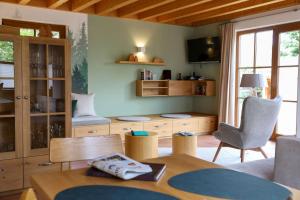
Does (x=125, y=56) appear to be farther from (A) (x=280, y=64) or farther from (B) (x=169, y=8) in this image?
(A) (x=280, y=64)

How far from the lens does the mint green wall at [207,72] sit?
22.5ft

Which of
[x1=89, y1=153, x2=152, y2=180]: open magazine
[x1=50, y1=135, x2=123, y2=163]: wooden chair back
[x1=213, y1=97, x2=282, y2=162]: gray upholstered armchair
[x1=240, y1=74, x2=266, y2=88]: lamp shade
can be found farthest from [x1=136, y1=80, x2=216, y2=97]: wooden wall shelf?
[x1=89, y1=153, x2=152, y2=180]: open magazine

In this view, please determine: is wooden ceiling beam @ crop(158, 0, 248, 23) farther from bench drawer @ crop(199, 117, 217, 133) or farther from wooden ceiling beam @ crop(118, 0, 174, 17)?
bench drawer @ crop(199, 117, 217, 133)

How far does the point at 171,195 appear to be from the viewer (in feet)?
4.11

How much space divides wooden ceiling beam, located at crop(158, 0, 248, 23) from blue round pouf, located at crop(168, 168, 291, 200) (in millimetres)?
4336

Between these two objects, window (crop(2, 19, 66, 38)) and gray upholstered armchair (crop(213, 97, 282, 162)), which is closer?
gray upholstered armchair (crop(213, 97, 282, 162))

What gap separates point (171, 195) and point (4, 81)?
2.48 metres

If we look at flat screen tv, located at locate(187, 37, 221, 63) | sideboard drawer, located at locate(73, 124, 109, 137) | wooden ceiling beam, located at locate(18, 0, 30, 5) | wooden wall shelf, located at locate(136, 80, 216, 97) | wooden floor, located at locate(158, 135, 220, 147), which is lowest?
wooden floor, located at locate(158, 135, 220, 147)

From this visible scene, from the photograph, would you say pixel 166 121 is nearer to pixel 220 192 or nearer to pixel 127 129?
pixel 127 129

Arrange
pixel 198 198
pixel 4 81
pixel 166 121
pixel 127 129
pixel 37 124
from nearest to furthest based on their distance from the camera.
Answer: pixel 198 198 < pixel 4 81 < pixel 37 124 < pixel 127 129 < pixel 166 121

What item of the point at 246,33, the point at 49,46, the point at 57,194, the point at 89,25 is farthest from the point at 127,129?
the point at 57,194

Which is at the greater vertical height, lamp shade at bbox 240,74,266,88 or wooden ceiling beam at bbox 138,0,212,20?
wooden ceiling beam at bbox 138,0,212,20

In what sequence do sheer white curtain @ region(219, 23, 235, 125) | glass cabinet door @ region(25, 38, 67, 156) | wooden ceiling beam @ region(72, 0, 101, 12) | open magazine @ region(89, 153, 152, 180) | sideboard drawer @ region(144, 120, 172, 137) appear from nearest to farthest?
open magazine @ region(89, 153, 152, 180) < glass cabinet door @ region(25, 38, 67, 156) < wooden ceiling beam @ region(72, 0, 101, 12) < sideboard drawer @ region(144, 120, 172, 137) < sheer white curtain @ region(219, 23, 235, 125)

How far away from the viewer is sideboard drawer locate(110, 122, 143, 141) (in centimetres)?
549
